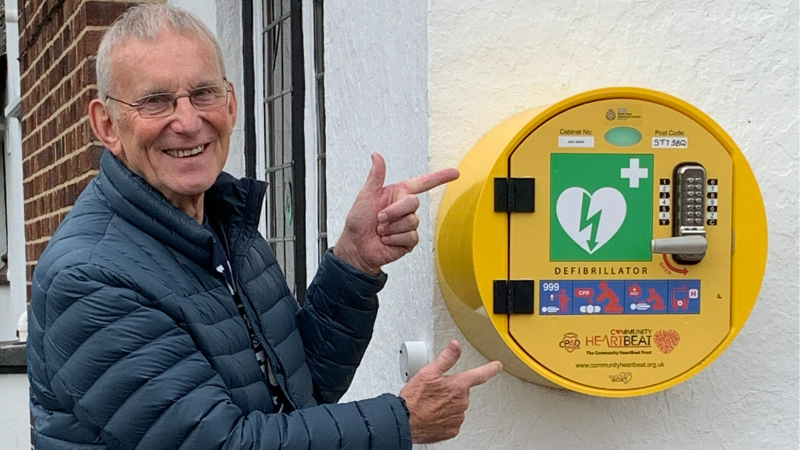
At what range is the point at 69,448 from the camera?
1.80 m

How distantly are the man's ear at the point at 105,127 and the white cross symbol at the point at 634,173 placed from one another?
1.10 metres

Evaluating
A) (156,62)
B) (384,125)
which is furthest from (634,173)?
(156,62)

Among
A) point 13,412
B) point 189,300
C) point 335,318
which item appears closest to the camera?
point 189,300

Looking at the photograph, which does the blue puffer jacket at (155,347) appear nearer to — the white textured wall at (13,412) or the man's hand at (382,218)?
the man's hand at (382,218)

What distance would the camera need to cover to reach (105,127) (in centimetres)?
204

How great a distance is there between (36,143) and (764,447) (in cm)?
435

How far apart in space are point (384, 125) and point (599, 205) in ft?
2.65

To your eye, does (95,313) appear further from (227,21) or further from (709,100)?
(227,21)

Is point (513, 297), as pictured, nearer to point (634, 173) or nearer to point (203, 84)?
point (634, 173)

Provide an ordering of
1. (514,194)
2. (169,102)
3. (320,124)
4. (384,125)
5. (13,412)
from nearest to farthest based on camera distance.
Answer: (169,102) → (514,194) → (384,125) → (320,124) → (13,412)

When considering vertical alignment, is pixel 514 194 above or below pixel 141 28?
below

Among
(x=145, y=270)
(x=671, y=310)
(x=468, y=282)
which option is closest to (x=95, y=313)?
(x=145, y=270)

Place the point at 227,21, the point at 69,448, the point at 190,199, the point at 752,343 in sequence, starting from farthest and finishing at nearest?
1. the point at 227,21
2. the point at 752,343
3. the point at 190,199
4. the point at 69,448

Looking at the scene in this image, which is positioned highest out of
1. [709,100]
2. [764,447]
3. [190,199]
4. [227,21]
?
[227,21]
